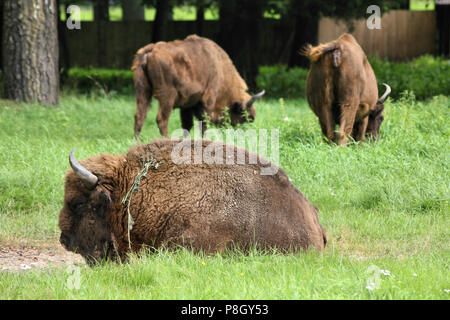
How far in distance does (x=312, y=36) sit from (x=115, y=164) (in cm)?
1651

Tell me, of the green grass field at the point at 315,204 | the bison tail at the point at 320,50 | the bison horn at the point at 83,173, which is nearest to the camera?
the green grass field at the point at 315,204

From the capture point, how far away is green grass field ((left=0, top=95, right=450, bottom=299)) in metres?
4.29

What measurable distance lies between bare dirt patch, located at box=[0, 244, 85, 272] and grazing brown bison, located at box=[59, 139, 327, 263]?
0.60 metres

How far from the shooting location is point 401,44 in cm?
2658

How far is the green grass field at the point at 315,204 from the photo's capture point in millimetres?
4289

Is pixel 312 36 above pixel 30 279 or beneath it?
above

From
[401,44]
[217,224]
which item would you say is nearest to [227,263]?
[217,224]

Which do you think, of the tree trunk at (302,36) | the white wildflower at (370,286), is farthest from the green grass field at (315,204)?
the tree trunk at (302,36)

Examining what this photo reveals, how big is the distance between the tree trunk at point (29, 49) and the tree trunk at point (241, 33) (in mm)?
Answer: 6403

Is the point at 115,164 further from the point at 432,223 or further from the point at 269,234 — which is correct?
the point at 432,223

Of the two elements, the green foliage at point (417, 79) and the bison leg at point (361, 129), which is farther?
the green foliage at point (417, 79)

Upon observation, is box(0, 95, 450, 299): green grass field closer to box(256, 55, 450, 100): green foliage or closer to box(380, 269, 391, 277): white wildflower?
box(380, 269, 391, 277): white wildflower

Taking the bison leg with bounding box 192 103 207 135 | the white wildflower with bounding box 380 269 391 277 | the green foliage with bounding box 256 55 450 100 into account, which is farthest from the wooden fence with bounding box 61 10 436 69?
the white wildflower with bounding box 380 269 391 277

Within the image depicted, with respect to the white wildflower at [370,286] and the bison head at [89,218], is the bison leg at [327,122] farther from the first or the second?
the white wildflower at [370,286]
